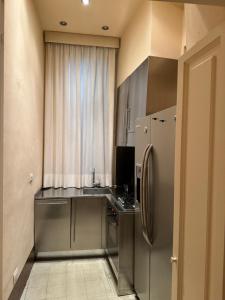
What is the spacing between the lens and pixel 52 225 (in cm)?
337

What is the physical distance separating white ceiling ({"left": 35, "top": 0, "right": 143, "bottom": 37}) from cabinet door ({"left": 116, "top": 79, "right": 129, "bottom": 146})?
87 centimetres

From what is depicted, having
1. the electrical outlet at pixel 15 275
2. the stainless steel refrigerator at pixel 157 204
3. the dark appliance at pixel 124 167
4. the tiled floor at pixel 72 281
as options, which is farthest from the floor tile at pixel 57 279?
the dark appliance at pixel 124 167

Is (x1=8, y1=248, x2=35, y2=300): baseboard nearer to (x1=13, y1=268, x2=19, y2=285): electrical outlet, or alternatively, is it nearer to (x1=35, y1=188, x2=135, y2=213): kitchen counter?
(x1=13, y1=268, x2=19, y2=285): electrical outlet

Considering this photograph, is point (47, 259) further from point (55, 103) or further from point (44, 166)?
point (55, 103)

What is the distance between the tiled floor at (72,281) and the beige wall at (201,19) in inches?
99.9

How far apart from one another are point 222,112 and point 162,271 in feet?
4.49

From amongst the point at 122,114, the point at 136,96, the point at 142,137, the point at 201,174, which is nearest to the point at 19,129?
the point at 142,137

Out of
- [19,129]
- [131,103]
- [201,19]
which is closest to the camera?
[201,19]

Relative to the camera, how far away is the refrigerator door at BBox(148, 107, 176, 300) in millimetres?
1666

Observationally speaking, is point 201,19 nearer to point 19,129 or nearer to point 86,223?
point 19,129

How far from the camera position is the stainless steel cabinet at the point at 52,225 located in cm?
332

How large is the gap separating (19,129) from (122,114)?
1549mm

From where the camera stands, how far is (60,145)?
12.9ft

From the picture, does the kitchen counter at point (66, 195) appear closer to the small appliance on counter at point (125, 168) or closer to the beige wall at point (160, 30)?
the small appliance on counter at point (125, 168)
